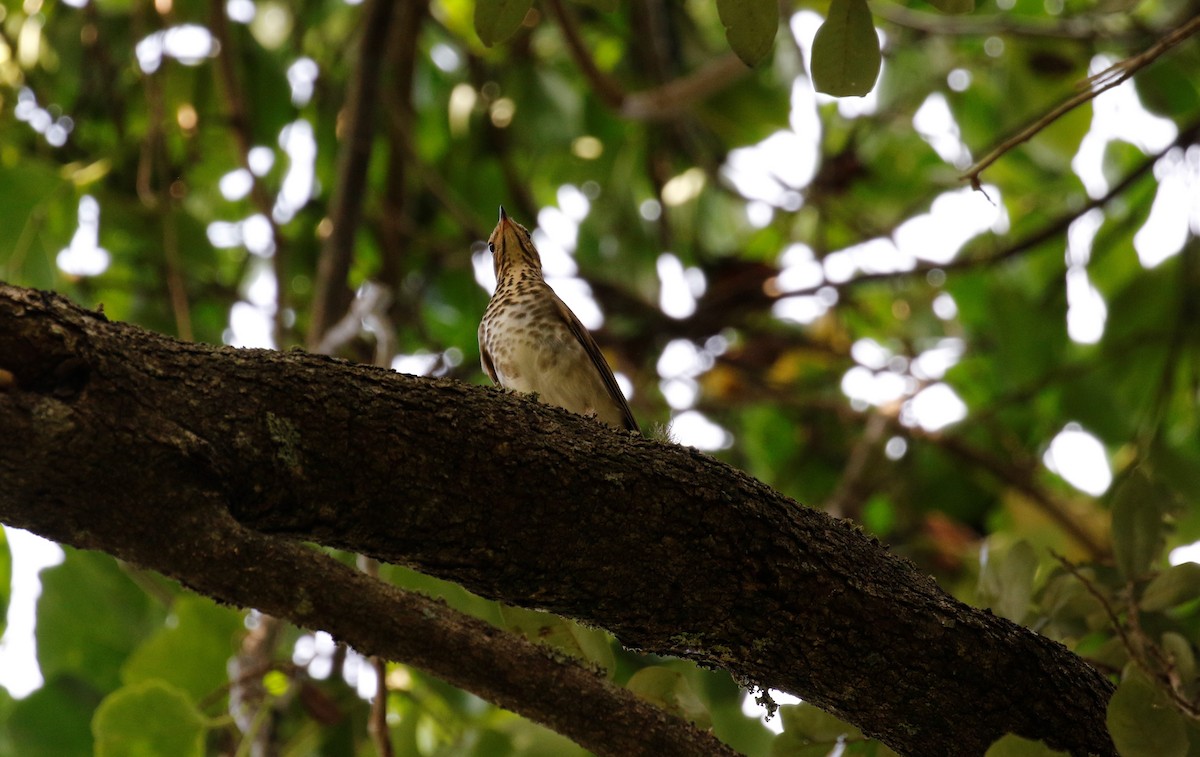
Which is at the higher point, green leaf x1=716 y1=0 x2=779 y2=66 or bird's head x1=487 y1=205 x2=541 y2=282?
bird's head x1=487 y1=205 x2=541 y2=282

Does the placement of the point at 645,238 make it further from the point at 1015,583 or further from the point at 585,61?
the point at 1015,583

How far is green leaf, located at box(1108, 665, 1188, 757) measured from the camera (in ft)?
6.88

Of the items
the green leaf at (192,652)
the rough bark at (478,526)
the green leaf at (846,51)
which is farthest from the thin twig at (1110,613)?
the green leaf at (192,652)

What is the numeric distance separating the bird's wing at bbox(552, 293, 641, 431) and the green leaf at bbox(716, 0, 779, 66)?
1.75 metres

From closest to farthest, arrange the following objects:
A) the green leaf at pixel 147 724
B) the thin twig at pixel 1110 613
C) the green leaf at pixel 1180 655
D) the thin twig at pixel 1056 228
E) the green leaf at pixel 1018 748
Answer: the green leaf at pixel 1018 748 → the thin twig at pixel 1110 613 → the green leaf at pixel 1180 655 → the green leaf at pixel 147 724 → the thin twig at pixel 1056 228

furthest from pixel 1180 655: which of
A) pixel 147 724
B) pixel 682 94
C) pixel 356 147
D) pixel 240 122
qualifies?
pixel 240 122

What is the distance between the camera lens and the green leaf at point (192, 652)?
370cm

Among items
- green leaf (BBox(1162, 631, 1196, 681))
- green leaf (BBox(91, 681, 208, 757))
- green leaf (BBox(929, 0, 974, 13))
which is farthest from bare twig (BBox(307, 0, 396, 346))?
green leaf (BBox(1162, 631, 1196, 681))

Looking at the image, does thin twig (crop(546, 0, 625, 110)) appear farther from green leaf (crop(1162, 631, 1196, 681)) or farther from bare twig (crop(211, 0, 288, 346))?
green leaf (crop(1162, 631, 1196, 681))

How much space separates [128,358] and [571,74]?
436 centimetres

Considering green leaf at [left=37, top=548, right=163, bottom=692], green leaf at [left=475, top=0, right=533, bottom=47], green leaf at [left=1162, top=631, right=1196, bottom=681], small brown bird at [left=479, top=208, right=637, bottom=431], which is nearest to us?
green leaf at [left=475, top=0, right=533, bottom=47]

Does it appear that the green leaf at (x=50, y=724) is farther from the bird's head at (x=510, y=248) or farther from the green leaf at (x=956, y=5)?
the green leaf at (x=956, y=5)

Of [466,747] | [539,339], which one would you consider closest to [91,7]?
[539,339]

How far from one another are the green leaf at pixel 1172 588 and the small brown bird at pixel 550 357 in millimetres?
1582
